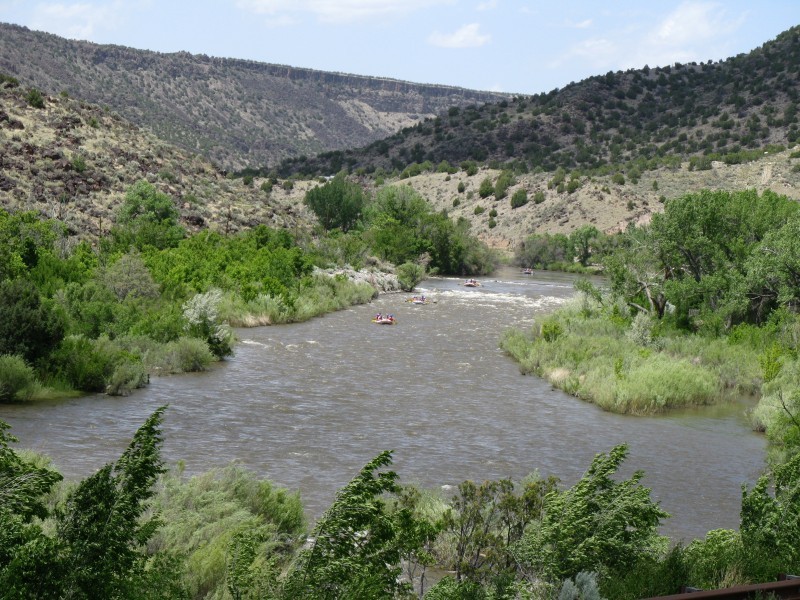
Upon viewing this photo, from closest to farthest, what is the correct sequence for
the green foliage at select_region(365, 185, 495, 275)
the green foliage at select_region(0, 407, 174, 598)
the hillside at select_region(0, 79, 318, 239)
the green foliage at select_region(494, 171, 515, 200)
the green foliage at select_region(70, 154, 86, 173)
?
the green foliage at select_region(0, 407, 174, 598) < the hillside at select_region(0, 79, 318, 239) < the green foliage at select_region(70, 154, 86, 173) < the green foliage at select_region(365, 185, 495, 275) < the green foliage at select_region(494, 171, 515, 200)

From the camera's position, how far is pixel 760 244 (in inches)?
1195

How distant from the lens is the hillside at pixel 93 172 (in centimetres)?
5306

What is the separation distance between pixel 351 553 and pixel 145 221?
45.3 m

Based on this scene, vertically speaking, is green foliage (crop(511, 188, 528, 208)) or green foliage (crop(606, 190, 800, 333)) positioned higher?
green foliage (crop(511, 188, 528, 208))

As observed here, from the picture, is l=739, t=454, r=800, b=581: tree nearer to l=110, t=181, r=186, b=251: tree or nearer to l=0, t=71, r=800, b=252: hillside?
l=110, t=181, r=186, b=251: tree

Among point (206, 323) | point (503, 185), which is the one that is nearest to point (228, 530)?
point (206, 323)

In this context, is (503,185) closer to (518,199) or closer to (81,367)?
(518,199)

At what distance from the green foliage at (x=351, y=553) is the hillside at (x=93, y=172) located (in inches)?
1788

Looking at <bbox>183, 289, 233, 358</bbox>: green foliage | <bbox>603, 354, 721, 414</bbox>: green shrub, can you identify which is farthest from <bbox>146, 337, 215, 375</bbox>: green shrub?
<bbox>603, 354, 721, 414</bbox>: green shrub

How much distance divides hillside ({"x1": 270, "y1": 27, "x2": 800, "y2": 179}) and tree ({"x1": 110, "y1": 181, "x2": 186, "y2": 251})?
64.8 meters

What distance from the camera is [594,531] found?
32.0 feet

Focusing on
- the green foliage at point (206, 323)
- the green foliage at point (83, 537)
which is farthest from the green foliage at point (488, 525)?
the green foliage at point (206, 323)

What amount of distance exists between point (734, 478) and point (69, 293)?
2156 cm

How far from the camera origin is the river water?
17.2 meters
